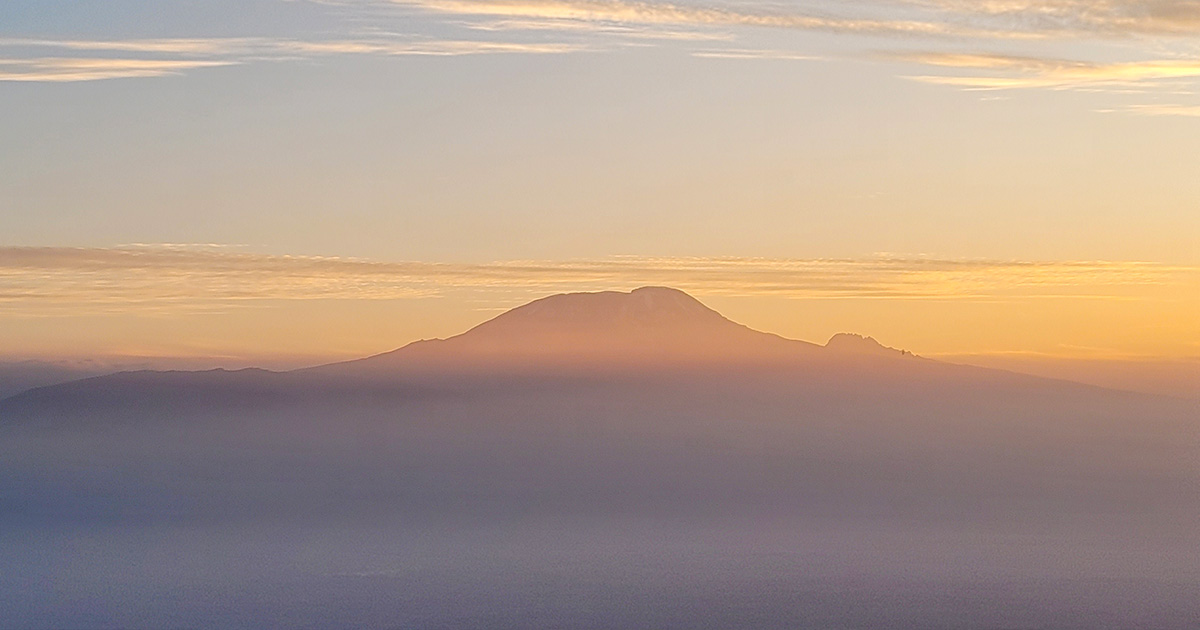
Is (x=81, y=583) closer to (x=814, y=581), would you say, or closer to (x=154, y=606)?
(x=154, y=606)

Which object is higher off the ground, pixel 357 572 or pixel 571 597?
pixel 357 572

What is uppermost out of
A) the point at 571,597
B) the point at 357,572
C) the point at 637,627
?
the point at 357,572

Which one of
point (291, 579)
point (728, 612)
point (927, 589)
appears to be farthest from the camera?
point (291, 579)

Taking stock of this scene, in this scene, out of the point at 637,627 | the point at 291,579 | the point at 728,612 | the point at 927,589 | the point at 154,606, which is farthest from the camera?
the point at 291,579

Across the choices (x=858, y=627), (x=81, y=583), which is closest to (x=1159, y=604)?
(x=858, y=627)

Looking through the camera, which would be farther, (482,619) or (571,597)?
(571,597)

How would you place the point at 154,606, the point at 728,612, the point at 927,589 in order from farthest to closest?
the point at 927,589, the point at 154,606, the point at 728,612

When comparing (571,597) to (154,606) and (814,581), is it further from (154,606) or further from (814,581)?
(154,606)

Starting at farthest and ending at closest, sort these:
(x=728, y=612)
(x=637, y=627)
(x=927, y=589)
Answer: (x=927, y=589) → (x=728, y=612) → (x=637, y=627)

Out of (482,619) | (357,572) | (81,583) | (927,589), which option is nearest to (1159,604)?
(927,589)

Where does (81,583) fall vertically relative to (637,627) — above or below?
above
